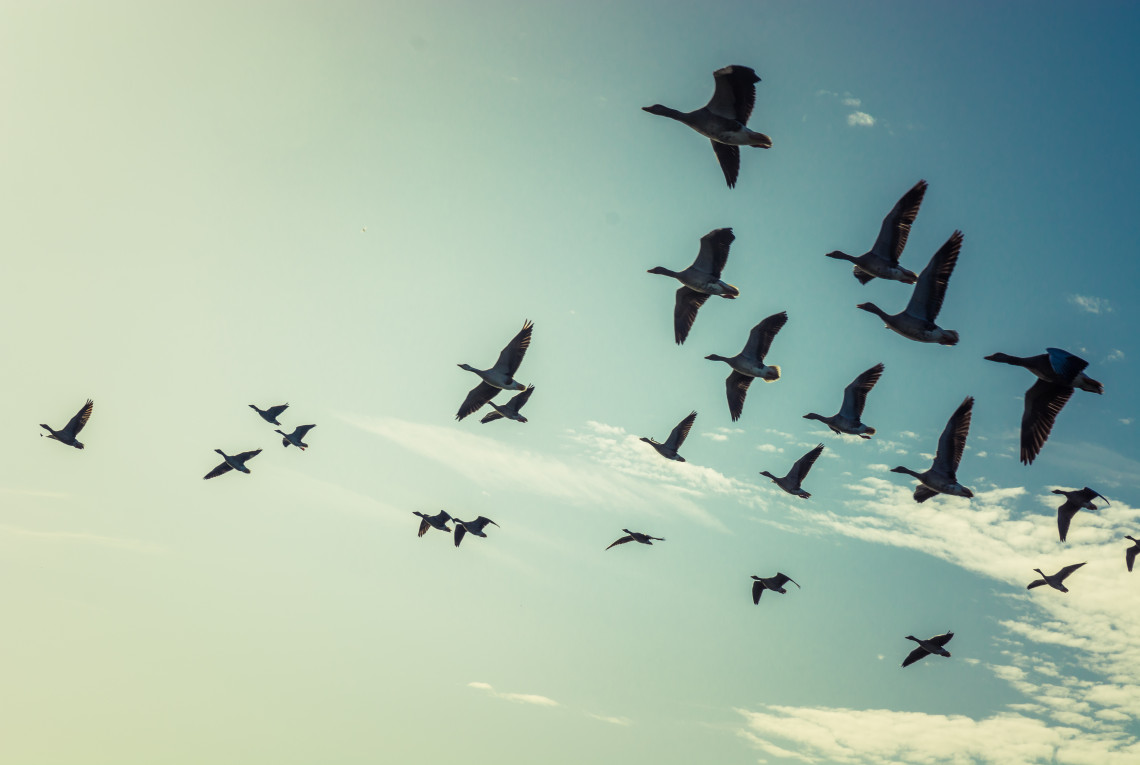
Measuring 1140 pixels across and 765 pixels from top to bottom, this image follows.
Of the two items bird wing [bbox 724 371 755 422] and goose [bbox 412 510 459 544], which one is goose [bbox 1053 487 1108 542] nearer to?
bird wing [bbox 724 371 755 422]

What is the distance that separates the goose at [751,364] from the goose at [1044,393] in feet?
29.0

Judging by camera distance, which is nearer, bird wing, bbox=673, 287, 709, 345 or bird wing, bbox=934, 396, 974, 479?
bird wing, bbox=934, 396, 974, 479

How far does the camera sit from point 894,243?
82.3 feet

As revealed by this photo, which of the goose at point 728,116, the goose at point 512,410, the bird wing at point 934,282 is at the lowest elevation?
the goose at point 512,410

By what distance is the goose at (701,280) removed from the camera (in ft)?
94.3

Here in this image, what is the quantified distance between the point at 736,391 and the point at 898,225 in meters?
9.71

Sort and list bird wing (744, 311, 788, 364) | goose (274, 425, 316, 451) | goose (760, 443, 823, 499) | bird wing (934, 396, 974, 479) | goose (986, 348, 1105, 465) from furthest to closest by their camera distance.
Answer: goose (274, 425, 316, 451) < goose (760, 443, 823, 499) < bird wing (744, 311, 788, 364) < bird wing (934, 396, 974, 479) < goose (986, 348, 1105, 465)

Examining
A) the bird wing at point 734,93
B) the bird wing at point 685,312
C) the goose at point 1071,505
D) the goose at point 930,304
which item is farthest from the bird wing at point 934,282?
the goose at point 1071,505

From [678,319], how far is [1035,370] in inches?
465

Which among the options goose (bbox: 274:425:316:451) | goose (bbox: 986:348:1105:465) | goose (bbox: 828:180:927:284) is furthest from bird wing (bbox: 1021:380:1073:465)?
goose (bbox: 274:425:316:451)

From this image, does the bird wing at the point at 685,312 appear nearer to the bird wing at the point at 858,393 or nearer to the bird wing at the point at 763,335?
the bird wing at the point at 763,335

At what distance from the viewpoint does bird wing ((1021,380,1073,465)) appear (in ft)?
76.5

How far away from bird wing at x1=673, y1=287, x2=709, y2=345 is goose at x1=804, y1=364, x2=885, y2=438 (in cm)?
640

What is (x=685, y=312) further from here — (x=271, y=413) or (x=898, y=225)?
(x=271, y=413)
